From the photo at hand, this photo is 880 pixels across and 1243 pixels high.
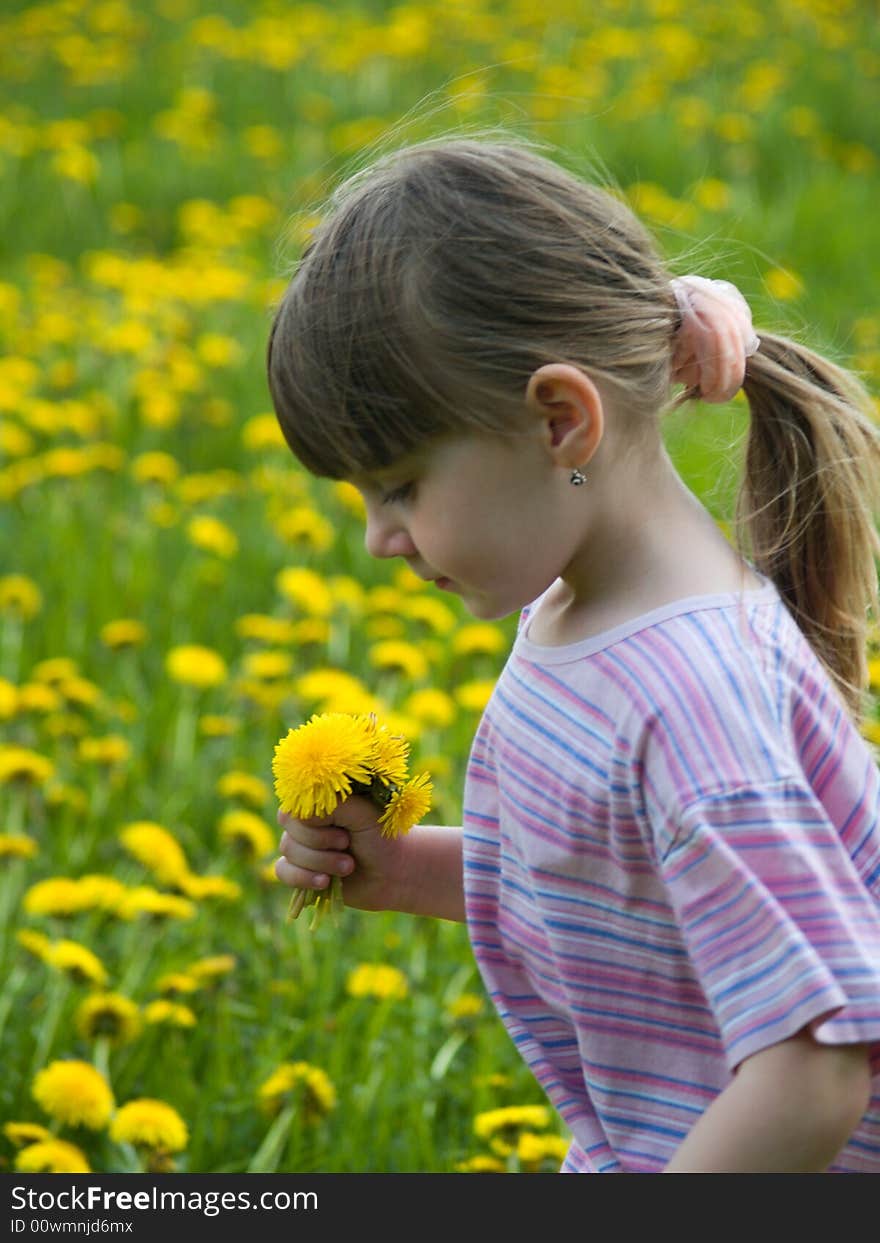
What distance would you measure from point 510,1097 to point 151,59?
5597mm

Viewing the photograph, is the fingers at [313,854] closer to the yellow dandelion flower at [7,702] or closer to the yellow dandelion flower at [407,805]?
the yellow dandelion flower at [407,805]

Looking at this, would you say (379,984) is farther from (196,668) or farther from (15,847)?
(196,668)

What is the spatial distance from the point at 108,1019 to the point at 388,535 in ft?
2.98

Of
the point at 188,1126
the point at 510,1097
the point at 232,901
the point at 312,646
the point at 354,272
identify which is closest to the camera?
the point at 354,272

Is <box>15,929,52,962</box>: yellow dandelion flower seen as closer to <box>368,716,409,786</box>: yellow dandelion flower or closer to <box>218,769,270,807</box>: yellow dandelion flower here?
<box>218,769,270,807</box>: yellow dandelion flower

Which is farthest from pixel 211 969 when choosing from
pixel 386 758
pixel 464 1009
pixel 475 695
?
pixel 386 758

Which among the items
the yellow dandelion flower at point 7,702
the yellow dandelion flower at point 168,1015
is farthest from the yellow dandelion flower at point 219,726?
the yellow dandelion flower at point 168,1015

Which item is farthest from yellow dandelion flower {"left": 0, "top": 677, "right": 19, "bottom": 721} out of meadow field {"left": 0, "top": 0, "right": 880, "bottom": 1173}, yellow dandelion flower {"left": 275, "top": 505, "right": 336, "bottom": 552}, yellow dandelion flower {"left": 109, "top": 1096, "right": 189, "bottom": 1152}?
yellow dandelion flower {"left": 109, "top": 1096, "right": 189, "bottom": 1152}

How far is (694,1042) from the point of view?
3.63 feet

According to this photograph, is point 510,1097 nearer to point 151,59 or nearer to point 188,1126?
point 188,1126

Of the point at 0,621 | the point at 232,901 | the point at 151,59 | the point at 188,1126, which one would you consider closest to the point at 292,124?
the point at 151,59

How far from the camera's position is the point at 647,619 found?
1078 mm

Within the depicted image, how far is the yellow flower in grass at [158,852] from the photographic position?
2.03 meters

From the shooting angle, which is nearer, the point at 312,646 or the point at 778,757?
the point at 778,757
